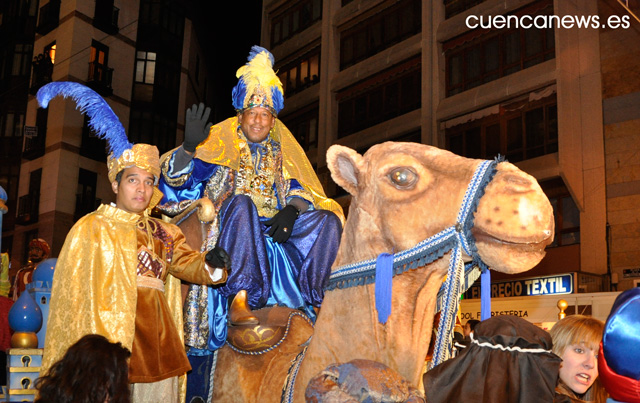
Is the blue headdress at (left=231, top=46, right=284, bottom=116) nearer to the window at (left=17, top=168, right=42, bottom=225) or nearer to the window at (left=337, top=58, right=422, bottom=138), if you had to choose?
the window at (left=337, top=58, right=422, bottom=138)

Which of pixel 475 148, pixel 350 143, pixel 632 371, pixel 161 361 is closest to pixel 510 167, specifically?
pixel 632 371

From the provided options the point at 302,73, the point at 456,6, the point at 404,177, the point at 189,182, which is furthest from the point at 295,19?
the point at 404,177

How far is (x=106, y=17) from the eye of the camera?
104ft

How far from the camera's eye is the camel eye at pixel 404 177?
340cm

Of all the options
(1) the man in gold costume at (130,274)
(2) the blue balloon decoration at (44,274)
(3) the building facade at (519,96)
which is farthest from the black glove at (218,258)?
(3) the building facade at (519,96)

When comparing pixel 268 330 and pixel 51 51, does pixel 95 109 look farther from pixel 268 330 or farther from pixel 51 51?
pixel 51 51

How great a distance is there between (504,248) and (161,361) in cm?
216

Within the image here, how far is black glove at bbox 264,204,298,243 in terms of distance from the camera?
466cm

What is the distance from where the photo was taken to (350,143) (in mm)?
28547

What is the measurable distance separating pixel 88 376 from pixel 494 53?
75.4 feet

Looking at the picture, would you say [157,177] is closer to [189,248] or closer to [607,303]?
[189,248]

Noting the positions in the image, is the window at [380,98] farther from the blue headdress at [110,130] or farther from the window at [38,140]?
the blue headdress at [110,130]

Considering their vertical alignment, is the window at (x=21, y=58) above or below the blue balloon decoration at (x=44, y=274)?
above

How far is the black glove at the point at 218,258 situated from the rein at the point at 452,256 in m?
1.15
